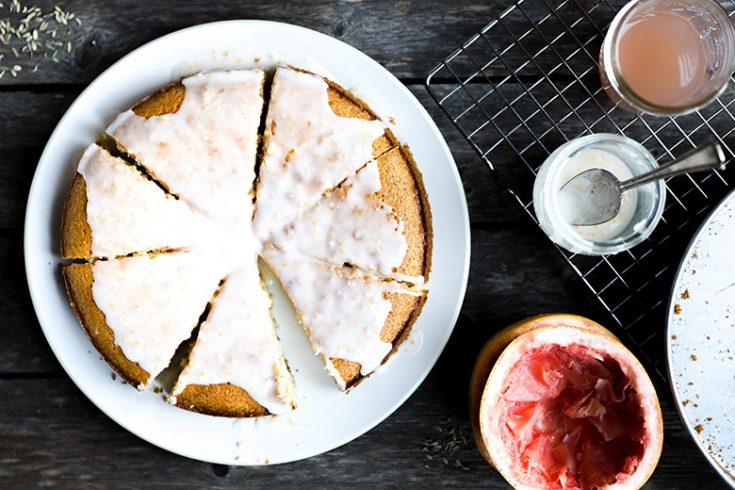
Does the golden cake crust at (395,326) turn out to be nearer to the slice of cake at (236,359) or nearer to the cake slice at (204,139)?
the slice of cake at (236,359)

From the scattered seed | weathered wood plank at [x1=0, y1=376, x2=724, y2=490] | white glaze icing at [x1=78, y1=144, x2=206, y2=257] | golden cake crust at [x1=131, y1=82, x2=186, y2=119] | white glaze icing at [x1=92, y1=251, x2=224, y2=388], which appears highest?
the scattered seed

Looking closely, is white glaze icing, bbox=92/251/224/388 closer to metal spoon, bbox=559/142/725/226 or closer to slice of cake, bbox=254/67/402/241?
slice of cake, bbox=254/67/402/241

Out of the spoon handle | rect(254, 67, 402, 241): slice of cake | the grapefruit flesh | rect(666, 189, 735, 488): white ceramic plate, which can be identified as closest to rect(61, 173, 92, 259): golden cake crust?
rect(254, 67, 402, 241): slice of cake

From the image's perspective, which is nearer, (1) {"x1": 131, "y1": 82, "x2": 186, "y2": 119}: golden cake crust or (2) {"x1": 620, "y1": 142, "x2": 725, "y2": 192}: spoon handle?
(2) {"x1": 620, "y1": 142, "x2": 725, "y2": 192}: spoon handle

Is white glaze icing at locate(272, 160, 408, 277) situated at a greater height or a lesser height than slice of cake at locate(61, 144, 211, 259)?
lesser

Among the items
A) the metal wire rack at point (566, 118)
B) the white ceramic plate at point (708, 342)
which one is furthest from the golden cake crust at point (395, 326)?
the white ceramic plate at point (708, 342)

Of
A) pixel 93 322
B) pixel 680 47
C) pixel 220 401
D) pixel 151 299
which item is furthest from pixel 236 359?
pixel 680 47

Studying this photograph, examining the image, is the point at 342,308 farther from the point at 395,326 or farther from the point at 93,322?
the point at 93,322
